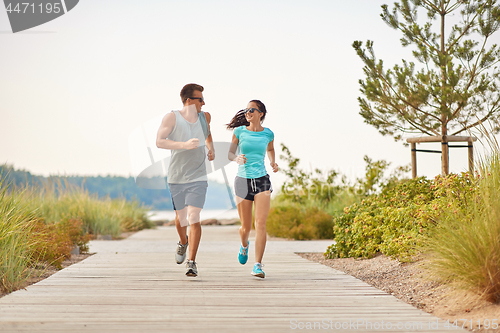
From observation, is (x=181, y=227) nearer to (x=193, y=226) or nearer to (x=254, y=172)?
(x=193, y=226)

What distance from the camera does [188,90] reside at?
5.57 m

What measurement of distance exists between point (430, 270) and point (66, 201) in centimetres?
1059

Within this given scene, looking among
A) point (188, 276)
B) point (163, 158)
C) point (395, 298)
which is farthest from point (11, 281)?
point (395, 298)

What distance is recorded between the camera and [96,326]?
3447 millimetres

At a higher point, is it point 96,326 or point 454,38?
point 454,38

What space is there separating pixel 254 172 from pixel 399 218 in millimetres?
2203

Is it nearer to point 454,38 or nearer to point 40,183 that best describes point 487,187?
point 454,38

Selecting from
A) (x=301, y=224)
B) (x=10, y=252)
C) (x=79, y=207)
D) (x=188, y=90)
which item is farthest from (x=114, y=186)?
(x=10, y=252)

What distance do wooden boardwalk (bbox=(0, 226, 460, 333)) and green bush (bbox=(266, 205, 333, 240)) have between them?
5.85 m

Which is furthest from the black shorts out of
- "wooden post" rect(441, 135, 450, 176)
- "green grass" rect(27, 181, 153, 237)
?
"green grass" rect(27, 181, 153, 237)

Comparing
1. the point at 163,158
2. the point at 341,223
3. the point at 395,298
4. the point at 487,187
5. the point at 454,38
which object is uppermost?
the point at 454,38

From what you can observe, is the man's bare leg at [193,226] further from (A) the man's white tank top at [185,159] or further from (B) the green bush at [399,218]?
(B) the green bush at [399,218]

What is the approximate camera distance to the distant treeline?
7.11 meters

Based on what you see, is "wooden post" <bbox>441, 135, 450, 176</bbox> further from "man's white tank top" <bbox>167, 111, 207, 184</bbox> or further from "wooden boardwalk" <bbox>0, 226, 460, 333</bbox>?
"man's white tank top" <bbox>167, 111, 207, 184</bbox>
